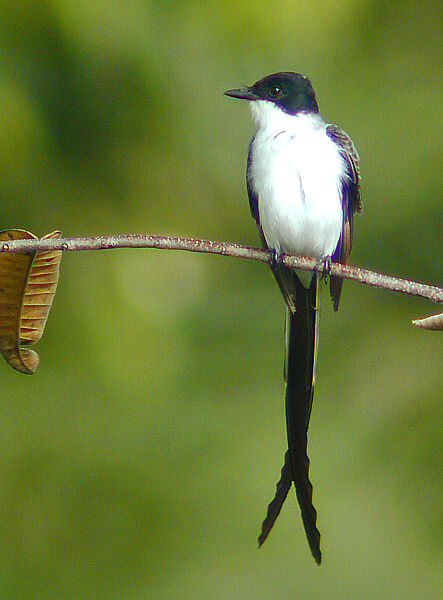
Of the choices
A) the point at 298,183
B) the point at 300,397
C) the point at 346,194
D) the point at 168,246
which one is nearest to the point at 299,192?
the point at 298,183

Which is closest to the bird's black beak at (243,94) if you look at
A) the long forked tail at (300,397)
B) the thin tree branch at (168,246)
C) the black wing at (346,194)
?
the black wing at (346,194)

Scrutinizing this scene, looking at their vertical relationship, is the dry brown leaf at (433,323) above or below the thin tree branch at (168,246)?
below

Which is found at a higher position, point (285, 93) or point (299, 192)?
point (285, 93)

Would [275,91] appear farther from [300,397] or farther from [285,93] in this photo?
[300,397]

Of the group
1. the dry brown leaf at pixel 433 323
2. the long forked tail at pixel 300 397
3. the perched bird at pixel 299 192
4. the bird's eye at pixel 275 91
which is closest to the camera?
the dry brown leaf at pixel 433 323

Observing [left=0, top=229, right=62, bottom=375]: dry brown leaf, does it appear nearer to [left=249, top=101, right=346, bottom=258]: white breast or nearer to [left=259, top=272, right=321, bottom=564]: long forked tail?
[left=259, top=272, right=321, bottom=564]: long forked tail

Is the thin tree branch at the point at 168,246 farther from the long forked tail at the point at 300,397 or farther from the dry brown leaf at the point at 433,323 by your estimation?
the long forked tail at the point at 300,397

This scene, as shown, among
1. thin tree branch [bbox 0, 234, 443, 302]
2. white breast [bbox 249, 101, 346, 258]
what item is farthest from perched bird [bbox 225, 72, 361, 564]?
thin tree branch [bbox 0, 234, 443, 302]
